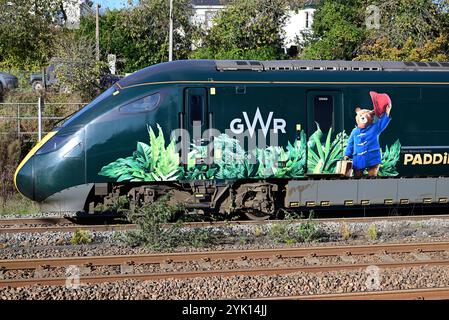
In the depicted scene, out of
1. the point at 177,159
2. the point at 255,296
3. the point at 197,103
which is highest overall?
the point at 197,103

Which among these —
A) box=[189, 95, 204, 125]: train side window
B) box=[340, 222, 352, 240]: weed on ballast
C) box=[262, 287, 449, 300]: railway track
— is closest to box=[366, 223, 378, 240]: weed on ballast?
box=[340, 222, 352, 240]: weed on ballast

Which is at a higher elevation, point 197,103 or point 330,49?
point 330,49

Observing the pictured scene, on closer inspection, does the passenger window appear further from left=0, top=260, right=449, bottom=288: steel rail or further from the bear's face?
left=0, top=260, right=449, bottom=288: steel rail

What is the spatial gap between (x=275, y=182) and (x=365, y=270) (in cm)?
450

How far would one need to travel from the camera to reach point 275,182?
1328cm

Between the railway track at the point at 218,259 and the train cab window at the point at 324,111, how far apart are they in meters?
3.53

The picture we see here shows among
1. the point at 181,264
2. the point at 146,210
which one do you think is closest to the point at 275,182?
the point at 146,210

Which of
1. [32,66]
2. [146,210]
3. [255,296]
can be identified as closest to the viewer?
[255,296]

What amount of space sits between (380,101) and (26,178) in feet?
24.7

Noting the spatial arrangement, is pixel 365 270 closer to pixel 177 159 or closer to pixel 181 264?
pixel 181 264

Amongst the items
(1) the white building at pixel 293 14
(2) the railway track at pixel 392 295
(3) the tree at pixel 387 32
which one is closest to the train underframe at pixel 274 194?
(2) the railway track at pixel 392 295

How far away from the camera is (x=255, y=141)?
42.0ft

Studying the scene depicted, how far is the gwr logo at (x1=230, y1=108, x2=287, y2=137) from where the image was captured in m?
12.8

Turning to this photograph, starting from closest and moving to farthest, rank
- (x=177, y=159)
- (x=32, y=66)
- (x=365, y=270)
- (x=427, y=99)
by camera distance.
Result: (x=365, y=270), (x=177, y=159), (x=427, y=99), (x=32, y=66)
